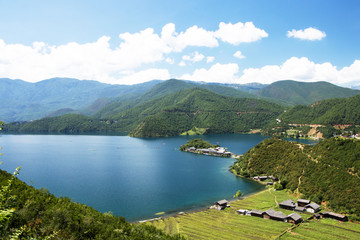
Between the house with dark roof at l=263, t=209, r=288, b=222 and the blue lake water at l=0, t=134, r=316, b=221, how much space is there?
14499 millimetres

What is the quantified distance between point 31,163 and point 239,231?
307 ft

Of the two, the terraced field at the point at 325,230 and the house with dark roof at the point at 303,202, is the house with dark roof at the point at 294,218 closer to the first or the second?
the terraced field at the point at 325,230

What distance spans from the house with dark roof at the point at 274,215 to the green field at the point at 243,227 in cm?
106

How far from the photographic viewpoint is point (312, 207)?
1950 inches

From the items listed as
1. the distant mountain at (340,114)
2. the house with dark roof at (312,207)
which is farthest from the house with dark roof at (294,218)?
the distant mountain at (340,114)

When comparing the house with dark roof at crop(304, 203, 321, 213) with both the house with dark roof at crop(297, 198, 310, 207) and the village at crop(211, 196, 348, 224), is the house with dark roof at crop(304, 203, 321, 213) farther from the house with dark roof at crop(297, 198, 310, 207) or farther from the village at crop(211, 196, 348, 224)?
the house with dark roof at crop(297, 198, 310, 207)

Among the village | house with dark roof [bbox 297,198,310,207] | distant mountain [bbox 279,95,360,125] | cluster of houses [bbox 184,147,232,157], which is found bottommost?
the village

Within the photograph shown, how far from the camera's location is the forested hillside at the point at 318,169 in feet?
167

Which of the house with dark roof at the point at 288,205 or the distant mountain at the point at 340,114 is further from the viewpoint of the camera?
the distant mountain at the point at 340,114

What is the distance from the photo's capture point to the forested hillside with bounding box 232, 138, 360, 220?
50781 mm

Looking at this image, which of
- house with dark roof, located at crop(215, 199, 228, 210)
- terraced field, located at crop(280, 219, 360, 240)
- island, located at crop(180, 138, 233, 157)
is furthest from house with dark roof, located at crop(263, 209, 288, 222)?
island, located at crop(180, 138, 233, 157)

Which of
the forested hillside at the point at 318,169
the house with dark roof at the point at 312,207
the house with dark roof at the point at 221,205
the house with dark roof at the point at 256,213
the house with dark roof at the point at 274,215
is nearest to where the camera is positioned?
the house with dark roof at the point at 274,215

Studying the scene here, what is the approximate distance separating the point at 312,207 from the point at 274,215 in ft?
30.9

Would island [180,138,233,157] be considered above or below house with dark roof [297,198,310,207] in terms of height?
above
